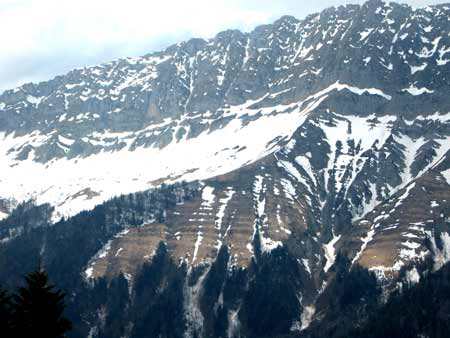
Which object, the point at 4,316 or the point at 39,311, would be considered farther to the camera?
the point at 4,316

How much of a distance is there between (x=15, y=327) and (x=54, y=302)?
2.82 metres

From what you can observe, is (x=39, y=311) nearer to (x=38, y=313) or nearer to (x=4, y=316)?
(x=38, y=313)

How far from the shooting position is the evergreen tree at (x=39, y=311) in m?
53.8

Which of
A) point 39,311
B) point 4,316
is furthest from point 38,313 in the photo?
point 4,316

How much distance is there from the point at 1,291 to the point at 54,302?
4523mm

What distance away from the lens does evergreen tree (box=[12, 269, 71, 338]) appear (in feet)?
177

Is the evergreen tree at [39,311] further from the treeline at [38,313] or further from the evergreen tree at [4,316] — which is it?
the evergreen tree at [4,316]

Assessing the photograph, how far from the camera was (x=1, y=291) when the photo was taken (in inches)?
2232

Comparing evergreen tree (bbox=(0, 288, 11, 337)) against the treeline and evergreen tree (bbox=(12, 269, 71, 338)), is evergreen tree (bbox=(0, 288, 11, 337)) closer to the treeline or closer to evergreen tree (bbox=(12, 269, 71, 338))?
the treeline

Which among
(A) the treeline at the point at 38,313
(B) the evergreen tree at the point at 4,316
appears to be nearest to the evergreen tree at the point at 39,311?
(A) the treeline at the point at 38,313

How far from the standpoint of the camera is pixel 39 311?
54.0 metres

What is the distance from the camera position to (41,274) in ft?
180

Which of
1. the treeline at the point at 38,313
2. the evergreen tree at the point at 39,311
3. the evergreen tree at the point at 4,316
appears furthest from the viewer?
the evergreen tree at the point at 39,311

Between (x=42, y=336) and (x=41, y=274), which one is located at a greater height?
(x=41, y=274)
